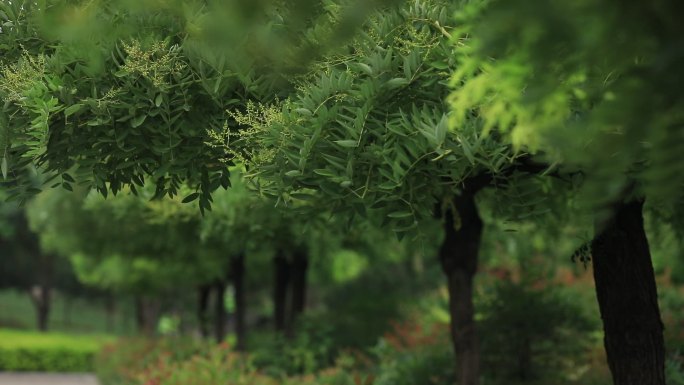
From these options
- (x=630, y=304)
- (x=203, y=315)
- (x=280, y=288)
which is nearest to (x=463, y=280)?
(x=630, y=304)

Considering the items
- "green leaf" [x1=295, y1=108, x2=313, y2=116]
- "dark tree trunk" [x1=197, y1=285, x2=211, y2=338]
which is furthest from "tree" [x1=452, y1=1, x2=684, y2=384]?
"dark tree trunk" [x1=197, y1=285, x2=211, y2=338]

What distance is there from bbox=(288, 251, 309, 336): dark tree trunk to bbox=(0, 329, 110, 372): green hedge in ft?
43.8

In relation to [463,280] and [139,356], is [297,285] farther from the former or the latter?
[463,280]

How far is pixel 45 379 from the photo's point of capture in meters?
27.5

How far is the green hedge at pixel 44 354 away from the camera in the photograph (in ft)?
99.2

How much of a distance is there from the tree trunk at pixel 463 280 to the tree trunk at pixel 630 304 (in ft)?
8.50

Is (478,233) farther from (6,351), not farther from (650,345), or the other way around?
(6,351)

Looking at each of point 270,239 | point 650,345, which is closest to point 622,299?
point 650,345

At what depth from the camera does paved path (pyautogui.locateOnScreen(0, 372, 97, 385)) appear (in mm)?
25703

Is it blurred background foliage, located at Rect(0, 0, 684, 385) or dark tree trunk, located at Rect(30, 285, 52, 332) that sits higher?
dark tree trunk, located at Rect(30, 285, 52, 332)

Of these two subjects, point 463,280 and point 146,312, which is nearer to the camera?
point 463,280

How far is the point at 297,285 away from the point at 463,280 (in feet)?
33.4

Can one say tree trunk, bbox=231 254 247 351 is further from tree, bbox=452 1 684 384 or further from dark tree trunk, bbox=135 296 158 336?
tree, bbox=452 1 684 384

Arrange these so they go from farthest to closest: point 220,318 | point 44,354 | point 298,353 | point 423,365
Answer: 1. point 44,354
2. point 220,318
3. point 298,353
4. point 423,365
